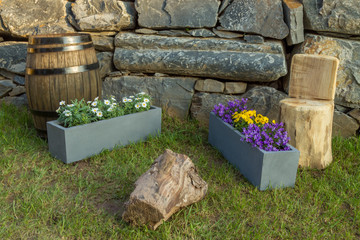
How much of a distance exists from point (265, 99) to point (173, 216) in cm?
182

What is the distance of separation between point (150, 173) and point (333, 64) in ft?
6.17

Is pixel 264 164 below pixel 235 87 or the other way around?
below

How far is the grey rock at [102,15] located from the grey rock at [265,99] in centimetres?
152

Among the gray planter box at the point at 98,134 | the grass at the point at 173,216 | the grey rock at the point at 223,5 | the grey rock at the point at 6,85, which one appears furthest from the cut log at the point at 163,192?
the grey rock at the point at 6,85

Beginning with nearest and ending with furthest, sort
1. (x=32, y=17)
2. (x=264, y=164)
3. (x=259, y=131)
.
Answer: (x=264, y=164) < (x=259, y=131) < (x=32, y=17)

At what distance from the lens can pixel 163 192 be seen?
2.20m

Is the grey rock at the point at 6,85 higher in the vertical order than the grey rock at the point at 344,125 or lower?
higher

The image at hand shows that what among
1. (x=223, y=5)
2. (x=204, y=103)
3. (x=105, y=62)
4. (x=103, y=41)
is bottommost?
(x=204, y=103)

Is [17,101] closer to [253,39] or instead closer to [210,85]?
[210,85]

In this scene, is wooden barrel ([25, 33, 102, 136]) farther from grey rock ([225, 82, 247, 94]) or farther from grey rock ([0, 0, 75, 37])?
grey rock ([225, 82, 247, 94])

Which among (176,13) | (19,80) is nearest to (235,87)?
(176,13)

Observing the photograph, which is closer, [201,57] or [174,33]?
[201,57]

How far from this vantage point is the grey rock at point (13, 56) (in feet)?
13.0

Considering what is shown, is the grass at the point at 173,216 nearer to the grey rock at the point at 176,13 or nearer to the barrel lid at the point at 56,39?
the barrel lid at the point at 56,39
